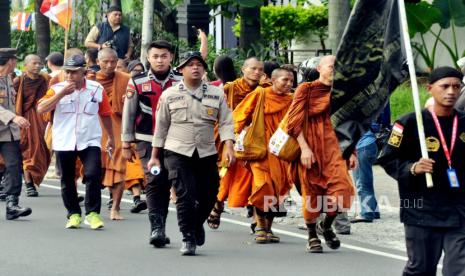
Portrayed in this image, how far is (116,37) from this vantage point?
22.0 m

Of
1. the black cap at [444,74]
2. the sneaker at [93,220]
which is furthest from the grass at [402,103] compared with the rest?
the black cap at [444,74]

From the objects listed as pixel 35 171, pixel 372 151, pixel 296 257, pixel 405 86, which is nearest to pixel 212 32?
pixel 405 86

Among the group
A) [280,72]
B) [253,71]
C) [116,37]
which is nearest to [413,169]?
[280,72]

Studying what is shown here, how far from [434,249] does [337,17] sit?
9844 millimetres

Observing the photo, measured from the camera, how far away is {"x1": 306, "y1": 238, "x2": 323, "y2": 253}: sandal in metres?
12.7

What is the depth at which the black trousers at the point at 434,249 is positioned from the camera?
8.93m

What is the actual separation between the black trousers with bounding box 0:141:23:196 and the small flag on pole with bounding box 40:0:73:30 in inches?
307

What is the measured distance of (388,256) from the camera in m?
12.5

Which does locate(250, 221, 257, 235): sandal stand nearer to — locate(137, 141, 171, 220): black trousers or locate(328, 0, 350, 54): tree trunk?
locate(137, 141, 171, 220): black trousers

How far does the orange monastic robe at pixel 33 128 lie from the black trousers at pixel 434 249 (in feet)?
31.9

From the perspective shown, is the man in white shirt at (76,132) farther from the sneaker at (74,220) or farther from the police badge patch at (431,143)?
the police badge patch at (431,143)

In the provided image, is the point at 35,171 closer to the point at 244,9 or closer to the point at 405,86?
the point at 244,9

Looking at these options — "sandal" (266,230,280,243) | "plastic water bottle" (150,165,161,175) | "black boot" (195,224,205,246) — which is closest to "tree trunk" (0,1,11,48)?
"sandal" (266,230,280,243)

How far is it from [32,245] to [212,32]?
2492 cm
